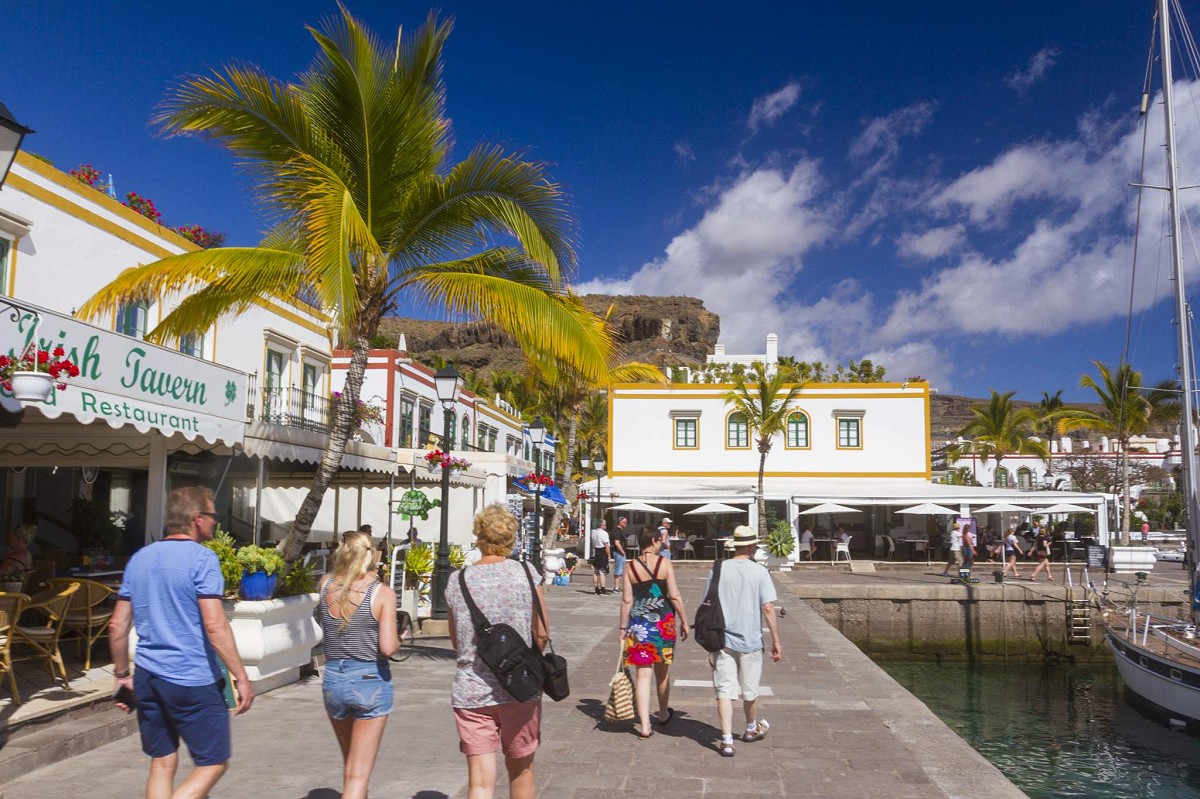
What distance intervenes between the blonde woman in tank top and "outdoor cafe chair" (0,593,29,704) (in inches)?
126

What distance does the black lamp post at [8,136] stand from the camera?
16.2 feet

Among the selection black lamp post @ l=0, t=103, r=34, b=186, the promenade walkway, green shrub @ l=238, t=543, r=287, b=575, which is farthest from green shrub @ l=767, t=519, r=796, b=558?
black lamp post @ l=0, t=103, r=34, b=186

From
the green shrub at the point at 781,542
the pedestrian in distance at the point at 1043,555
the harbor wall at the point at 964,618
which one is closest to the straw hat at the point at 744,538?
the harbor wall at the point at 964,618

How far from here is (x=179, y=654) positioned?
12.6 feet

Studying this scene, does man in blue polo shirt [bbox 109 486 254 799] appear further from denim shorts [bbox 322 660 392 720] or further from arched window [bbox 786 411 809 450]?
arched window [bbox 786 411 809 450]

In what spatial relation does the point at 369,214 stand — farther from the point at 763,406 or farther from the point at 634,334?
the point at 634,334

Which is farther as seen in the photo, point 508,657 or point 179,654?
point 508,657

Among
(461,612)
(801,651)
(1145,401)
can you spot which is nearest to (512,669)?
(461,612)

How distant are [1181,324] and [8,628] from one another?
Result: 1846cm

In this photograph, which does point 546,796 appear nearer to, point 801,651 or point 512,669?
point 512,669

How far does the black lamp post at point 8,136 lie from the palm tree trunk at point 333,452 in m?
4.51

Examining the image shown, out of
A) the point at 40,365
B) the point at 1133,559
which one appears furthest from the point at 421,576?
the point at 1133,559

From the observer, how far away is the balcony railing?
17.4 meters

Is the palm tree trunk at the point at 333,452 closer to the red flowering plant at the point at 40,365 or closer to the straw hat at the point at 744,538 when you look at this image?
the red flowering plant at the point at 40,365
